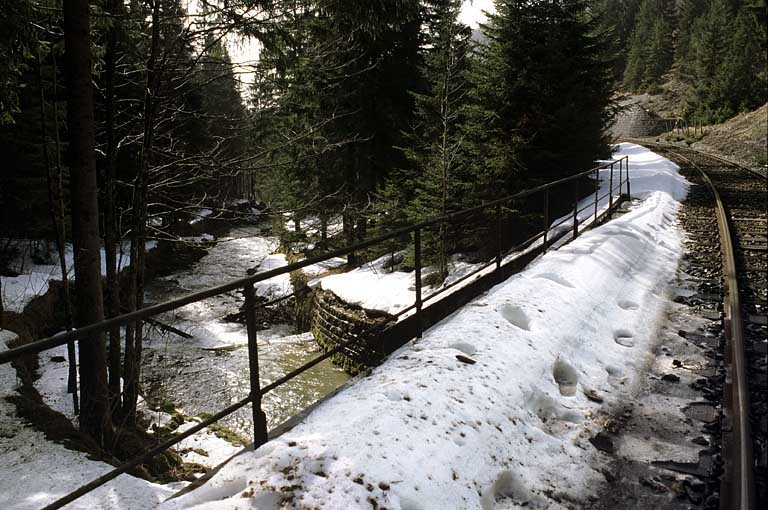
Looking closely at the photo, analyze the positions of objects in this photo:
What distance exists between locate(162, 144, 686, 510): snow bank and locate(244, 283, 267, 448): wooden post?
0.17 m

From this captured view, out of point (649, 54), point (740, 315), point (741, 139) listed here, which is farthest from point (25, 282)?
point (649, 54)

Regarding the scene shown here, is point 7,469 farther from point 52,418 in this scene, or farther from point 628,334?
point 628,334

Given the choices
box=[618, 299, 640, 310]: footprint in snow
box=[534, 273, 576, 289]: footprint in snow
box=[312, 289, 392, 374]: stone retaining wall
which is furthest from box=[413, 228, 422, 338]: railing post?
box=[312, 289, 392, 374]: stone retaining wall

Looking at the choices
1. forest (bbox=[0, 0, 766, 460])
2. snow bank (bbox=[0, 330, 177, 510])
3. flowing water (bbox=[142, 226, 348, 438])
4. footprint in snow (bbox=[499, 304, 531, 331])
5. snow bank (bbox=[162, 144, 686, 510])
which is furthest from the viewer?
flowing water (bbox=[142, 226, 348, 438])

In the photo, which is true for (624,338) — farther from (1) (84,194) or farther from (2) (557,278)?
(1) (84,194)

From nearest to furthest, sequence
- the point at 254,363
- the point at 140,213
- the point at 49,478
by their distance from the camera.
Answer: the point at 254,363
the point at 49,478
the point at 140,213

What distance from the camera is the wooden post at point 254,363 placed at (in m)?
2.95

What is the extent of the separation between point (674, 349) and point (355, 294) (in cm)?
901

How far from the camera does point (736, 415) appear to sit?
3773 mm

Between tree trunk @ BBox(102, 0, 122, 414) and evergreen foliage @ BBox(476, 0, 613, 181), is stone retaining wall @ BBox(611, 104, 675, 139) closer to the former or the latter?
evergreen foliage @ BBox(476, 0, 613, 181)

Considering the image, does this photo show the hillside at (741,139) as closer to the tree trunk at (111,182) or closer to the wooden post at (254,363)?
the tree trunk at (111,182)

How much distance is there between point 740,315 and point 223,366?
10728 mm

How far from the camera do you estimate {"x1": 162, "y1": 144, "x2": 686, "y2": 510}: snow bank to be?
267 cm

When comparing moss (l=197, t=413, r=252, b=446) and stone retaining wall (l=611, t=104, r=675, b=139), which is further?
stone retaining wall (l=611, t=104, r=675, b=139)
